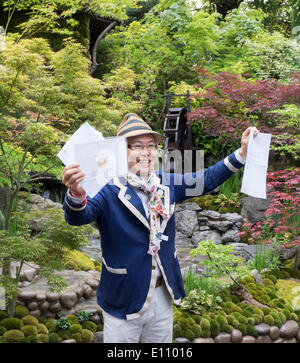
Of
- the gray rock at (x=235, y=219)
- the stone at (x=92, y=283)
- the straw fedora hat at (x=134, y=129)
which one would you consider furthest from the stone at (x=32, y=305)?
the gray rock at (x=235, y=219)

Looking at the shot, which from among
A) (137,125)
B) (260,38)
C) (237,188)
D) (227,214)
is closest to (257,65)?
(260,38)

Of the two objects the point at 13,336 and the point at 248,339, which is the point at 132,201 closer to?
the point at 13,336

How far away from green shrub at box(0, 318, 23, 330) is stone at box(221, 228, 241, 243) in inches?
186

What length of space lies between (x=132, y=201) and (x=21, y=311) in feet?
6.34

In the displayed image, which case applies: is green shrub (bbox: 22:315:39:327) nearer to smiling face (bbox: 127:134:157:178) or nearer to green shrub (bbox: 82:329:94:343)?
green shrub (bbox: 82:329:94:343)

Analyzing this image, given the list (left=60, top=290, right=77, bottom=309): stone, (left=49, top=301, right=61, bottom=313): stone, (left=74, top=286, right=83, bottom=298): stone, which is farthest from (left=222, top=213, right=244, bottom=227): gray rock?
(left=49, top=301, right=61, bottom=313): stone

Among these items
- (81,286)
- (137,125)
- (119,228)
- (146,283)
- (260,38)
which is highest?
(260,38)

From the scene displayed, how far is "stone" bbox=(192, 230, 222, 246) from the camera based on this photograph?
24.1 feet

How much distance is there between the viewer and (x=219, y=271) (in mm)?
4055

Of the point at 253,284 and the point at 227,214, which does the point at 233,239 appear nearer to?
the point at 227,214

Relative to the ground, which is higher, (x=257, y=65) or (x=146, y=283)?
(x=257, y=65)

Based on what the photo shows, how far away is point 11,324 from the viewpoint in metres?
3.13

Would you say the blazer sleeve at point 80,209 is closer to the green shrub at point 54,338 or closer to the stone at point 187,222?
the green shrub at point 54,338

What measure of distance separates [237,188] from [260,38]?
4.99m
